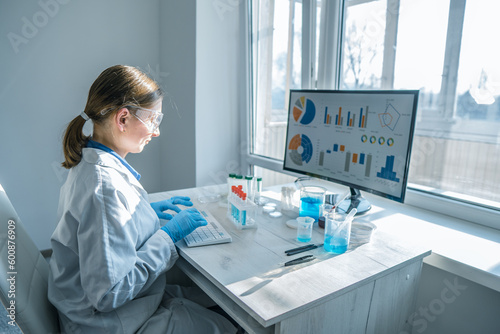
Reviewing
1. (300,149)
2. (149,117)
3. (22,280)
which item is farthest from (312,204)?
(22,280)

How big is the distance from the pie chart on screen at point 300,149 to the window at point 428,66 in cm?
48

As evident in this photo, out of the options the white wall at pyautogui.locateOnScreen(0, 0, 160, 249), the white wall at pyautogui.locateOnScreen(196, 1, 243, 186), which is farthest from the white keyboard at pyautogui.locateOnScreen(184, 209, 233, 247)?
the white wall at pyautogui.locateOnScreen(0, 0, 160, 249)

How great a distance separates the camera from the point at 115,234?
92cm

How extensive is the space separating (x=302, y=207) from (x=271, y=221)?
142mm

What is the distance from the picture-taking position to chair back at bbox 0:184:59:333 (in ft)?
2.85

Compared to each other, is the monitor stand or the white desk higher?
the monitor stand

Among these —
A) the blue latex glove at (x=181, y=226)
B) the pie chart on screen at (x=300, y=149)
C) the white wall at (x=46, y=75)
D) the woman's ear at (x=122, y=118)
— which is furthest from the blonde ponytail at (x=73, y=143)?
the white wall at (x=46, y=75)

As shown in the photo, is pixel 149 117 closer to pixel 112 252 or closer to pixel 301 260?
pixel 112 252

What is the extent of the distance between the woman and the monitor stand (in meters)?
0.63

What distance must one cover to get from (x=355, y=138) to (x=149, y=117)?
0.81 m

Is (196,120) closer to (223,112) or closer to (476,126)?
(223,112)

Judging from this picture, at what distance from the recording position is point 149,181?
2.91 m

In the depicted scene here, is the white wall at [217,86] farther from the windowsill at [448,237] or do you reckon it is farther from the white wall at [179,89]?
the windowsill at [448,237]

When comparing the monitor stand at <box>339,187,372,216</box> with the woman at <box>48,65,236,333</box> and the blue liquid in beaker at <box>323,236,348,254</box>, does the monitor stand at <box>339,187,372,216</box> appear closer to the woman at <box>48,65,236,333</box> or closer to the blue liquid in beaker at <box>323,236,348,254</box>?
the blue liquid in beaker at <box>323,236,348,254</box>
